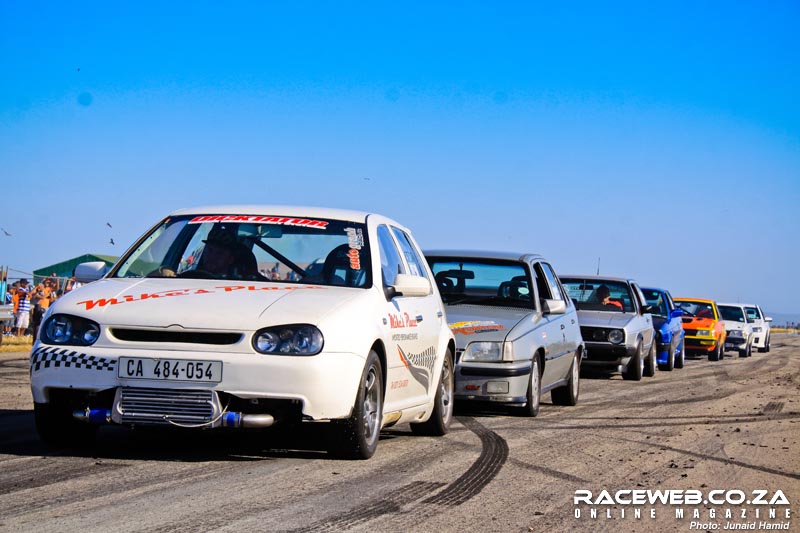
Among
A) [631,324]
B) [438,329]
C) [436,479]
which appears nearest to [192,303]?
[436,479]

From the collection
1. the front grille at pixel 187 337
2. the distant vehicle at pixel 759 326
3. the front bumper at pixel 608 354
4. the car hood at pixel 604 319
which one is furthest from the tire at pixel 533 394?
the distant vehicle at pixel 759 326

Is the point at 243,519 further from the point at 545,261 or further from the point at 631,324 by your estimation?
the point at 631,324

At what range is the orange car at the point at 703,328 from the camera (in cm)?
3131

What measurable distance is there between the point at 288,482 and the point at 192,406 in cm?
72

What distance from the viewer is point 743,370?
24844mm

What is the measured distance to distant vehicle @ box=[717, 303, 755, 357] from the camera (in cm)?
3722

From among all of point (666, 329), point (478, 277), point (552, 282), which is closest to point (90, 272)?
point (478, 277)

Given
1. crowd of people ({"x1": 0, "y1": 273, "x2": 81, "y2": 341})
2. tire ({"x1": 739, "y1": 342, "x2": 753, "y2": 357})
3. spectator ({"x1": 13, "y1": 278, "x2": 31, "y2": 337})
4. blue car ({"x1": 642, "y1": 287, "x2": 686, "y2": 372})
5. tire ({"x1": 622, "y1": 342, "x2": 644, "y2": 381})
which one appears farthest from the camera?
tire ({"x1": 739, "y1": 342, "x2": 753, "y2": 357})

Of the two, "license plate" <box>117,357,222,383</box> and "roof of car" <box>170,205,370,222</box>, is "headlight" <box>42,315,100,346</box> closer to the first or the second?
"license plate" <box>117,357,222,383</box>

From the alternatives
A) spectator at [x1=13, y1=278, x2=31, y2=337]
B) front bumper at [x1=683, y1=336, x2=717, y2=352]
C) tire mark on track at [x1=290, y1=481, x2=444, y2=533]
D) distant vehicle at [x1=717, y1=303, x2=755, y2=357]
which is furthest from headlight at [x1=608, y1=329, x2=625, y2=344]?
distant vehicle at [x1=717, y1=303, x2=755, y2=357]

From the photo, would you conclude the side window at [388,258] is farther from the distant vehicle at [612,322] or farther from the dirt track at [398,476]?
the distant vehicle at [612,322]

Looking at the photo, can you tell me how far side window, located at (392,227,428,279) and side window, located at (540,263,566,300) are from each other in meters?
3.77

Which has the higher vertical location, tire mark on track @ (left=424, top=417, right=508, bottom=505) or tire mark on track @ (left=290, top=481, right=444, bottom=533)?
tire mark on track @ (left=290, top=481, right=444, bottom=533)

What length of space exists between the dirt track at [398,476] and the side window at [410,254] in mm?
1290
